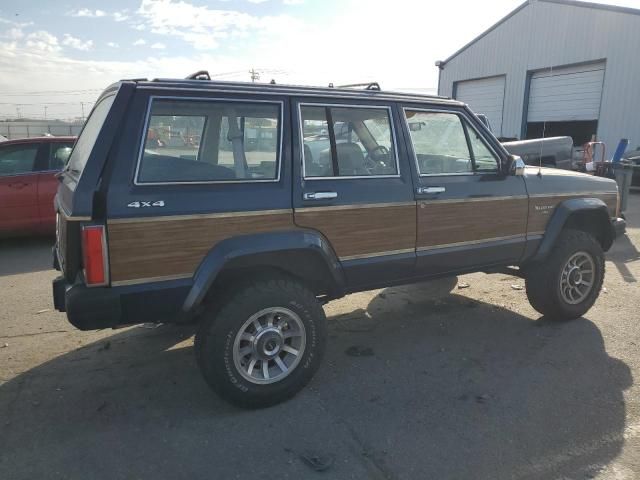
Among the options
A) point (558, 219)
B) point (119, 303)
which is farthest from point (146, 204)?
point (558, 219)

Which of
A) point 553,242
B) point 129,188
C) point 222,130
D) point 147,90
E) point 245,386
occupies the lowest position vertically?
point 245,386

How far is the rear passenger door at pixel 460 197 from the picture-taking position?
383 centimetres

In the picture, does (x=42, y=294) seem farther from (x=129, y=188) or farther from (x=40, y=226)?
A: (x=129, y=188)

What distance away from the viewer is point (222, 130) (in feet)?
10.7

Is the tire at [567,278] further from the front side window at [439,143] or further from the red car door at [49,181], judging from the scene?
the red car door at [49,181]

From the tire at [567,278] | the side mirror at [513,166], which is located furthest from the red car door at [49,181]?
the tire at [567,278]

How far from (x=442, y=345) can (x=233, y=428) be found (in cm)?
200

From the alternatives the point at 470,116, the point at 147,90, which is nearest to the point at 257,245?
the point at 147,90

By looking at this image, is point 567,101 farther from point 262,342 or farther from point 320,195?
Result: point 262,342

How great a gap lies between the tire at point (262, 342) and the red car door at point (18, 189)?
569 centimetres

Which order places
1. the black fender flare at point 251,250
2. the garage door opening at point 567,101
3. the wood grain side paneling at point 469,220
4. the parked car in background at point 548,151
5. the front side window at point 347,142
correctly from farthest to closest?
1. the garage door opening at point 567,101
2. the parked car in background at point 548,151
3. the wood grain side paneling at point 469,220
4. the front side window at point 347,142
5. the black fender flare at point 251,250

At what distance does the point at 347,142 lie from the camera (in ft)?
11.7

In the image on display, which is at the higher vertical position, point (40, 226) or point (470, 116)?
point (470, 116)

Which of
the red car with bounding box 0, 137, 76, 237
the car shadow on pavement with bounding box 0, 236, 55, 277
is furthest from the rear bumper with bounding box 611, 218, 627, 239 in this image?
→ the red car with bounding box 0, 137, 76, 237
